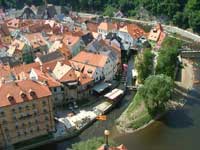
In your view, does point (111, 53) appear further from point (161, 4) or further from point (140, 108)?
point (161, 4)

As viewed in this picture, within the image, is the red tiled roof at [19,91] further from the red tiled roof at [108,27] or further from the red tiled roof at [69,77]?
the red tiled roof at [108,27]

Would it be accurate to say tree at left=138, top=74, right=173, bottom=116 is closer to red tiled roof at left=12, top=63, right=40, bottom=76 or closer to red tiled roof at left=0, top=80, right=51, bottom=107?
red tiled roof at left=0, top=80, right=51, bottom=107

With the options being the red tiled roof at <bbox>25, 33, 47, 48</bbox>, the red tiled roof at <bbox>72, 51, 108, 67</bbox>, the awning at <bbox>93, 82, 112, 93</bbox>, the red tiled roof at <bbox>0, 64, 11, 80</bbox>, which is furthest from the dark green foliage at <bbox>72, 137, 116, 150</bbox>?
the red tiled roof at <bbox>25, 33, 47, 48</bbox>

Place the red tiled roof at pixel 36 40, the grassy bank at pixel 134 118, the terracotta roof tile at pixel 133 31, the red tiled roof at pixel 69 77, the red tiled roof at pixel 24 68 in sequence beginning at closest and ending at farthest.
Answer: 1. the grassy bank at pixel 134 118
2. the red tiled roof at pixel 69 77
3. the red tiled roof at pixel 24 68
4. the red tiled roof at pixel 36 40
5. the terracotta roof tile at pixel 133 31

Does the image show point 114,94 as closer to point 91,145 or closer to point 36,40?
point 91,145

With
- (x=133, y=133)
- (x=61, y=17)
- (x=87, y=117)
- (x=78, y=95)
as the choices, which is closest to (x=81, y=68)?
(x=78, y=95)

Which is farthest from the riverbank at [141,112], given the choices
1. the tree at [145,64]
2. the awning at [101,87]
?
the awning at [101,87]

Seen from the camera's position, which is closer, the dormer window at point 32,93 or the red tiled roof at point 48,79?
the dormer window at point 32,93
